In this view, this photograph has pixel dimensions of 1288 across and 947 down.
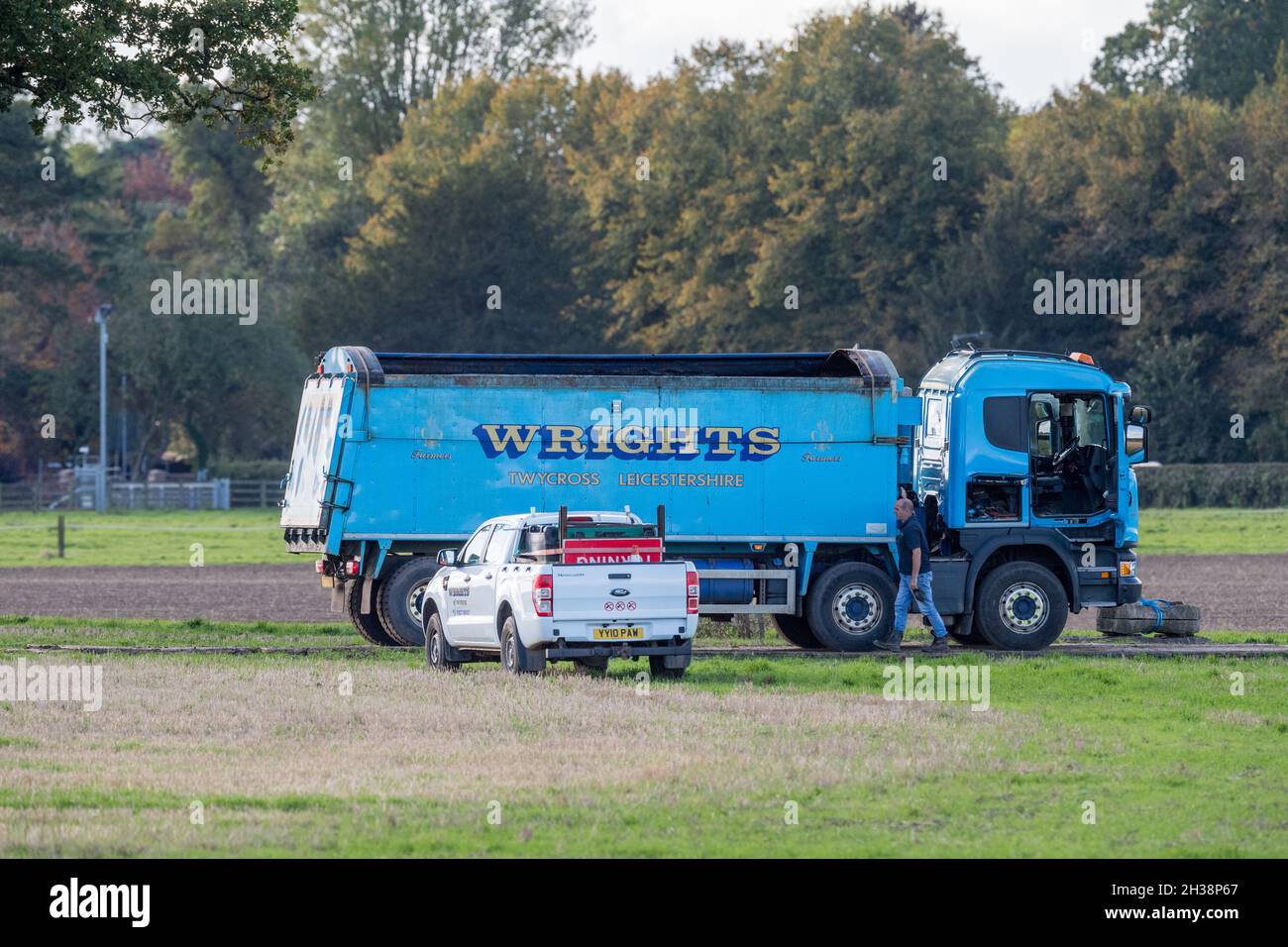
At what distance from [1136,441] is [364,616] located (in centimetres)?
992

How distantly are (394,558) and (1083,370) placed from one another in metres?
8.96

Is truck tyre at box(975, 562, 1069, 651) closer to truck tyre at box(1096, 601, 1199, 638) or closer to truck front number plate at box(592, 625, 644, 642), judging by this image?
truck tyre at box(1096, 601, 1199, 638)

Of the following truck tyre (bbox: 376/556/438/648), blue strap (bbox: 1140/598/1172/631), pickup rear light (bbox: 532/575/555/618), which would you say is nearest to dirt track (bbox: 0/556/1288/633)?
blue strap (bbox: 1140/598/1172/631)

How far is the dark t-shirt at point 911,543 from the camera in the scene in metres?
24.9

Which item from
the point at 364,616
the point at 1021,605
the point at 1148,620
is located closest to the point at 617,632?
the point at 364,616

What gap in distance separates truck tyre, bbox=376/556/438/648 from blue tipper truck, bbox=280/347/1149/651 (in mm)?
27

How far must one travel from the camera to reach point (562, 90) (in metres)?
99.4

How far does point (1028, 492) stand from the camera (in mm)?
26016

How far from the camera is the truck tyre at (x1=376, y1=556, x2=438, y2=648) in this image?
84.0 feet

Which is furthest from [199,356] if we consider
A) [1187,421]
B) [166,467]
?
[1187,421]

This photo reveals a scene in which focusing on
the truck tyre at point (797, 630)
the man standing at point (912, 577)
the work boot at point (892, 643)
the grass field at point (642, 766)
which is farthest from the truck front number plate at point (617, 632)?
the truck tyre at point (797, 630)
